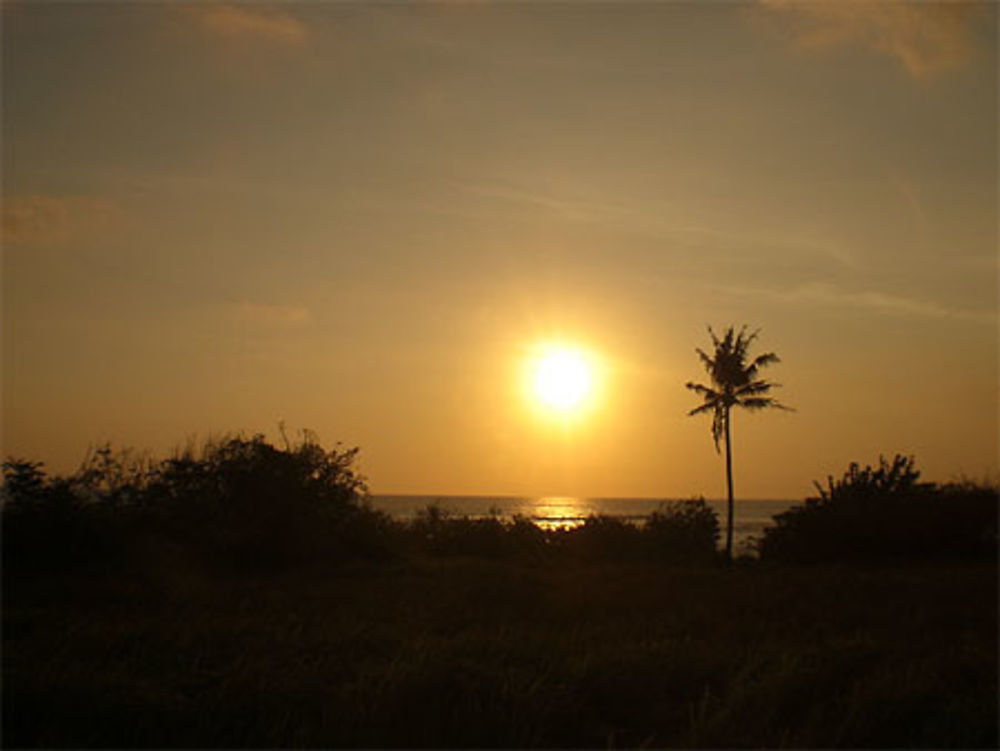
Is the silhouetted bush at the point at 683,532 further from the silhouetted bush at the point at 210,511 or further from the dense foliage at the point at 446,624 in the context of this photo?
the silhouetted bush at the point at 210,511

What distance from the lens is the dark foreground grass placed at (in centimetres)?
719

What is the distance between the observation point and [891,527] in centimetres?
→ 2702

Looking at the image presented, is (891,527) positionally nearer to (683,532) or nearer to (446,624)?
(683,532)

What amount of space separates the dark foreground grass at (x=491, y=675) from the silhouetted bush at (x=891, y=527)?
12539 mm

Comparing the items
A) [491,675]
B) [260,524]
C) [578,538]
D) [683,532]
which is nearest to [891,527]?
[683,532]

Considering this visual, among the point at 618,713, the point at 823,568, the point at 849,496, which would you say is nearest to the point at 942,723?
the point at 618,713

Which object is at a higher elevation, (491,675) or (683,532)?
(683,532)

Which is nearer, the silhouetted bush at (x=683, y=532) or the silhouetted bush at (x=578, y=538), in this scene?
the silhouetted bush at (x=578, y=538)

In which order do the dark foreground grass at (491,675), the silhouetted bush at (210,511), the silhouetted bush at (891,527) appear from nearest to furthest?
the dark foreground grass at (491,675) → the silhouetted bush at (210,511) → the silhouetted bush at (891,527)

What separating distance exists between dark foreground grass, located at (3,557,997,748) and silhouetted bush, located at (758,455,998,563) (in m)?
12.5

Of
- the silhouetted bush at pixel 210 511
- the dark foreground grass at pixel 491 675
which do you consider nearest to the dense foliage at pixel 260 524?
the silhouetted bush at pixel 210 511

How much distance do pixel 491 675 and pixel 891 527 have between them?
2234 centimetres

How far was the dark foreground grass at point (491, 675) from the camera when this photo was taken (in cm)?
719

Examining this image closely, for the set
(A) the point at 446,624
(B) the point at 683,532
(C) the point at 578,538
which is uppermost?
(B) the point at 683,532
